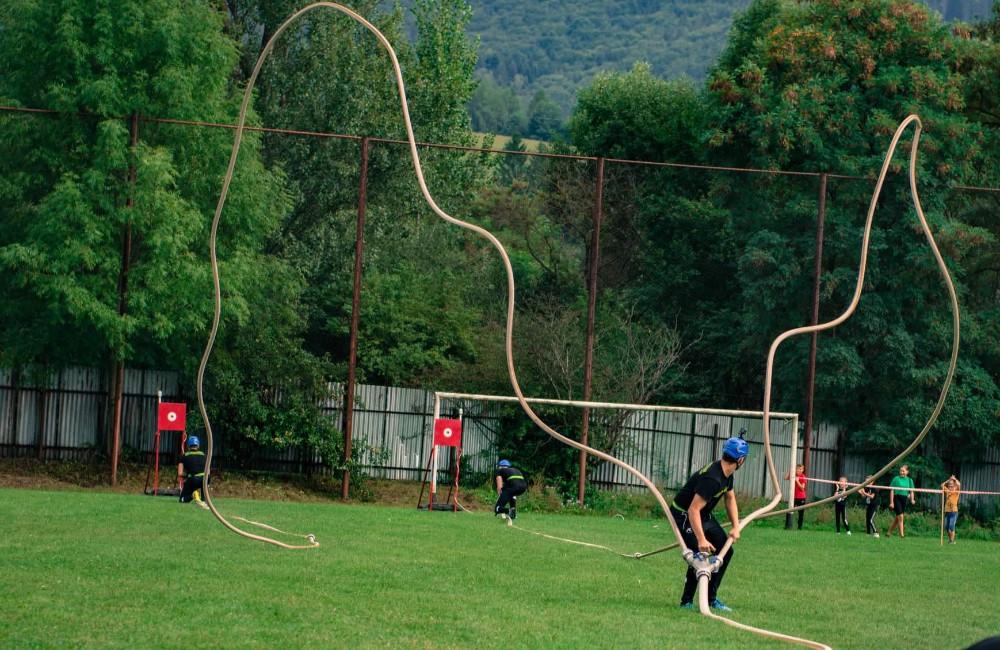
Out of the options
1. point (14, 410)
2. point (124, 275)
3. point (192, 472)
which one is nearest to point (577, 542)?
point (192, 472)

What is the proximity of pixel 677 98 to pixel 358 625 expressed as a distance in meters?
42.8

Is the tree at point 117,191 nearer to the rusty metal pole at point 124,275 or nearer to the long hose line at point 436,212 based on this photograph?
the rusty metal pole at point 124,275

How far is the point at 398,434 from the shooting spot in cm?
3659

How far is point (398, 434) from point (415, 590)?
23023 mm

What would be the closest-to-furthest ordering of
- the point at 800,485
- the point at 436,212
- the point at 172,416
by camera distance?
the point at 436,212
the point at 172,416
the point at 800,485

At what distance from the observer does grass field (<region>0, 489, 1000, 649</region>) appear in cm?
1087

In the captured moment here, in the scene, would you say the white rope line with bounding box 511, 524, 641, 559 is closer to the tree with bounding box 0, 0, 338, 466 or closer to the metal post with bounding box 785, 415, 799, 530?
the metal post with bounding box 785, 415, 799, 530

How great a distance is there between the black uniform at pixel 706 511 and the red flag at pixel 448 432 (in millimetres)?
15475

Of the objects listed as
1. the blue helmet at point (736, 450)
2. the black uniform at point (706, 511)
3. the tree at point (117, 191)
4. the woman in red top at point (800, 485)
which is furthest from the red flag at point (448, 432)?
the blue helmet at point (736, 450)

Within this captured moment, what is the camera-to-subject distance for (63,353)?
107 feet

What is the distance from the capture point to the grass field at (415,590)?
10867 mm

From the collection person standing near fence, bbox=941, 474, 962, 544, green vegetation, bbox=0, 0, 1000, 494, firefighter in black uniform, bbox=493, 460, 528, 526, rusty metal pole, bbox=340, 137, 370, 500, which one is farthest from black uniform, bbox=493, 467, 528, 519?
person standing near fence, bbox=941, 474, 962, 544

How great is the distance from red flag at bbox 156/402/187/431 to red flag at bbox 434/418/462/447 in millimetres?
5623

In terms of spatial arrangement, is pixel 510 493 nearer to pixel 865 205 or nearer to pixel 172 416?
pixel 172 416
